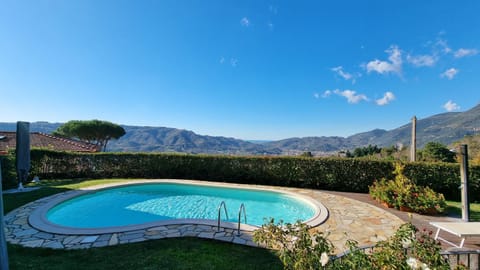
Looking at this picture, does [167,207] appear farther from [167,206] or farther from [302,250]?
[302,250]

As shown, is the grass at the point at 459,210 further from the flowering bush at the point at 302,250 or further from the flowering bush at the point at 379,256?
the flowering bush at the point at 302,250

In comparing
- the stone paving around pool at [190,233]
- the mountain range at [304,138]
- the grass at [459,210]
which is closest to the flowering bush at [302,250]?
the stone paving around pool at [190,233]

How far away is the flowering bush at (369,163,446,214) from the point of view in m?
6.99

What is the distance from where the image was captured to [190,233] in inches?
205

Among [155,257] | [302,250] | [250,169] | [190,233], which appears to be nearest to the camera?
[302,250]

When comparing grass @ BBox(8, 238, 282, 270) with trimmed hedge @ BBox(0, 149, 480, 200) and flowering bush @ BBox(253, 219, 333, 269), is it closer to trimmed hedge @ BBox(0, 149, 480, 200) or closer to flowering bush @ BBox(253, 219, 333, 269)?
flowering bush @ BBox(253, 219, 333, 269)

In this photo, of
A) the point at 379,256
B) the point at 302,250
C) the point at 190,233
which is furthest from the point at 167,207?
the point at 379,256

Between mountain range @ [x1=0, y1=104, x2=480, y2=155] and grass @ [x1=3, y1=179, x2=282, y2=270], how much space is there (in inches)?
1645

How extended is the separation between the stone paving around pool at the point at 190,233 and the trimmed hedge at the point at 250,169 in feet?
12.9

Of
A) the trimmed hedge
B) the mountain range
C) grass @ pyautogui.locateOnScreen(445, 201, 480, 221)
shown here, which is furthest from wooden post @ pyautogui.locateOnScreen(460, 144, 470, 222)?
the mountain range

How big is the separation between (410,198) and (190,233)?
723 cm

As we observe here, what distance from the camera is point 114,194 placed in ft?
32.7

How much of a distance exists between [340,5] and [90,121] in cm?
3372

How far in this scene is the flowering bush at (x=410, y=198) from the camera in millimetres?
6988
